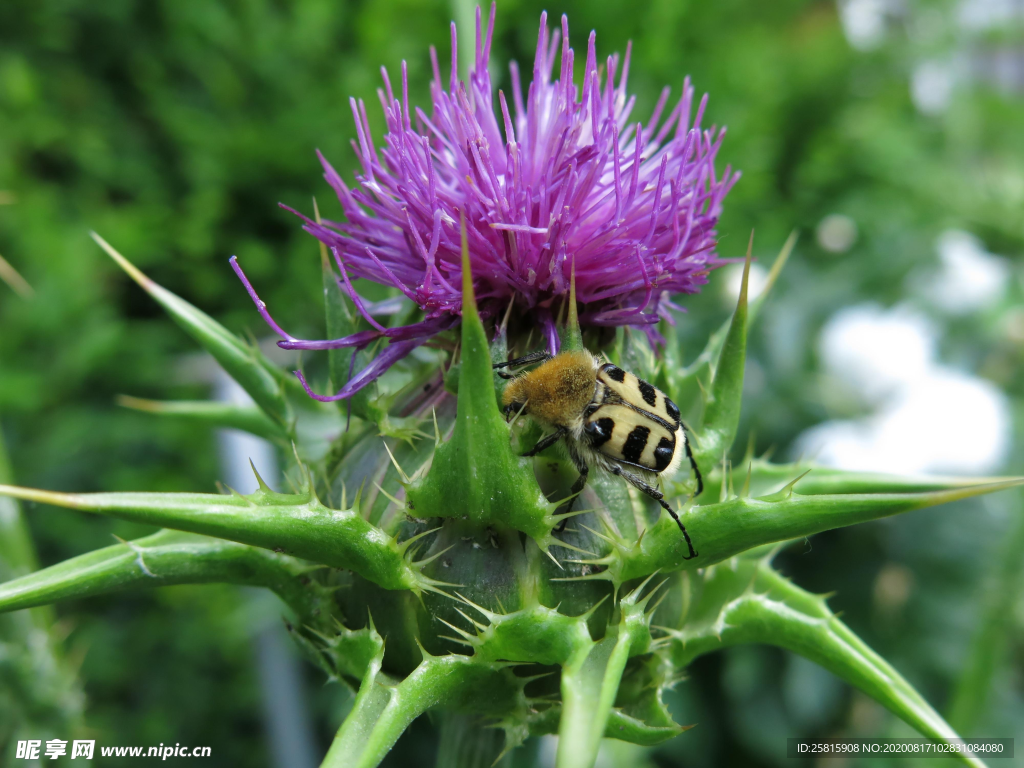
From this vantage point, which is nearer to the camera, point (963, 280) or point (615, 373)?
point (615, 373)

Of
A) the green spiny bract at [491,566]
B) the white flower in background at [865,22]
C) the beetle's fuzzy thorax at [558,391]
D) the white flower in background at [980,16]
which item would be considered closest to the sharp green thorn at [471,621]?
the green spiny bract at [491,566]

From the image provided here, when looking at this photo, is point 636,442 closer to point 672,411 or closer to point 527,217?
point 672,411

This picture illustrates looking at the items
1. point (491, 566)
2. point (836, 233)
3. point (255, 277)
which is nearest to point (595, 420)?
point (491, 566)

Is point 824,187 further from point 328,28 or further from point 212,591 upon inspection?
point 212,591

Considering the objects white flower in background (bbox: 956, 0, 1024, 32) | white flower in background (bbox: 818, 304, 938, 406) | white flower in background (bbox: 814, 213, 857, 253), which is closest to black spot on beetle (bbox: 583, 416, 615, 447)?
white flower in background (bbox: 818, 304, 938, 406)

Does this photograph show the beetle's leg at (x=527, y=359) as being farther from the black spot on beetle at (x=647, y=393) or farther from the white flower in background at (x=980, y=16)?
the white flower in background at (x=980, y=16)

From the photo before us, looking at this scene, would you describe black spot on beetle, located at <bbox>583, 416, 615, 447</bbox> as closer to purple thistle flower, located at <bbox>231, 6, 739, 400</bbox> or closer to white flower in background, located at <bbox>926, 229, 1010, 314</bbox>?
purple thistle flower, located at <bbox>231, 6, 739, 400</bbox>
